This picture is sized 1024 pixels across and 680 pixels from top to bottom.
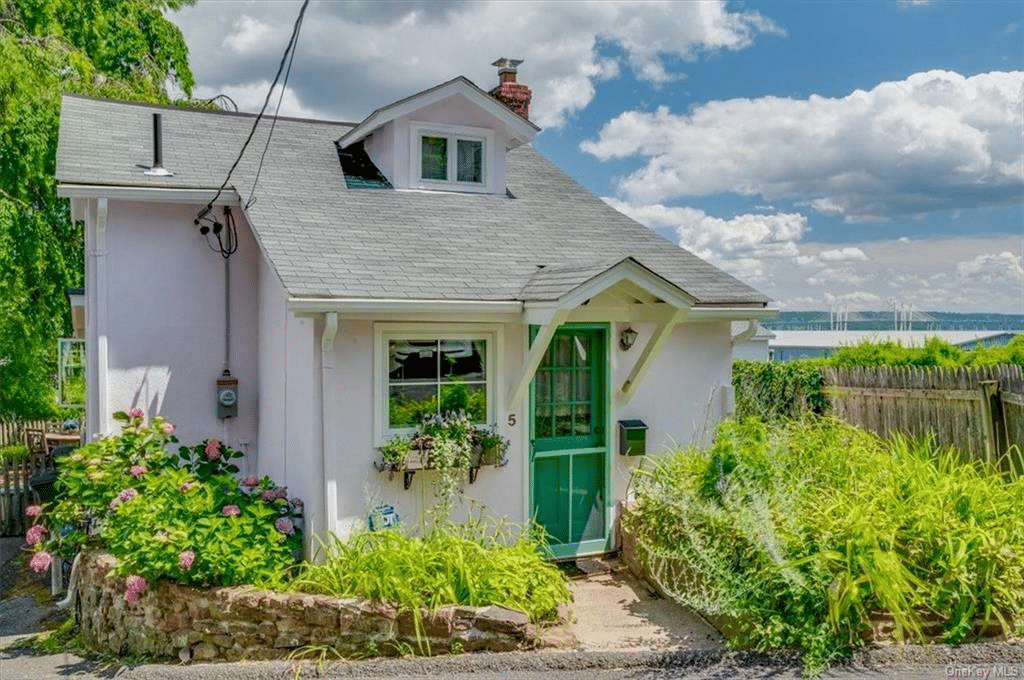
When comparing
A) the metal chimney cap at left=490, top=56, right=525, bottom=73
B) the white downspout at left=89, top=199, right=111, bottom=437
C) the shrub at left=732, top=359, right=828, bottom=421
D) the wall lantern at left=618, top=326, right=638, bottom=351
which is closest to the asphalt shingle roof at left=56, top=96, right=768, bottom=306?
the white downspout at left=89, top=199, right=111, bottom=437

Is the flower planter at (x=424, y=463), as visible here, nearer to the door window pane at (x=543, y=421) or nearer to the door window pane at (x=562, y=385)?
the door window pane at (x=543, y=421)

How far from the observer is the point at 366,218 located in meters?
8.64

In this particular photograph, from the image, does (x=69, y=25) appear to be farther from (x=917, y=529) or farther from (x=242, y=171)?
(x=917, y=529)

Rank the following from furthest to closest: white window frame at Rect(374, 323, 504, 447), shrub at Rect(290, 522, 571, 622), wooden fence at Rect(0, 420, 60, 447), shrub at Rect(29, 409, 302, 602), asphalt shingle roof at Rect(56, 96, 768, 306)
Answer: wooden fence at Rect(0, 420, 60, 447)
asphalt shingle roof at Rect(56, 96, 768, 306)
white window frame at Rect(374, 323, 504, 447)
shrub at Rect(29, 409, 302, 602)
shrub at Rect(290, 522, 571, 622)

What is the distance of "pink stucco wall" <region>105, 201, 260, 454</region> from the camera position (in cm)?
826

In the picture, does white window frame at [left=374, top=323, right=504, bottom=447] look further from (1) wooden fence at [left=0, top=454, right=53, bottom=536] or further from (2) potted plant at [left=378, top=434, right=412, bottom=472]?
(1) wooden fence at [left=0, top=454, right=53, bottom=536]

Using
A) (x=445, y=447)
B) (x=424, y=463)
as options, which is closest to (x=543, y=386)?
(x=445, y=447)

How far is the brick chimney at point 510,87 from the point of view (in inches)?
498

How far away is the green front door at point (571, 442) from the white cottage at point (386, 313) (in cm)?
2

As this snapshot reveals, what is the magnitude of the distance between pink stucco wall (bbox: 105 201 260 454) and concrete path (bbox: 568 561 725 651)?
4.52 meters

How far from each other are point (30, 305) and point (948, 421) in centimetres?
1602

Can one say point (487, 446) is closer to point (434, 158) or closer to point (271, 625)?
point (271, 625)

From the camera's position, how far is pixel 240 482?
24.8ft

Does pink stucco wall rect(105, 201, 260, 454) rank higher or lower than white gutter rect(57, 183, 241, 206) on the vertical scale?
lower
